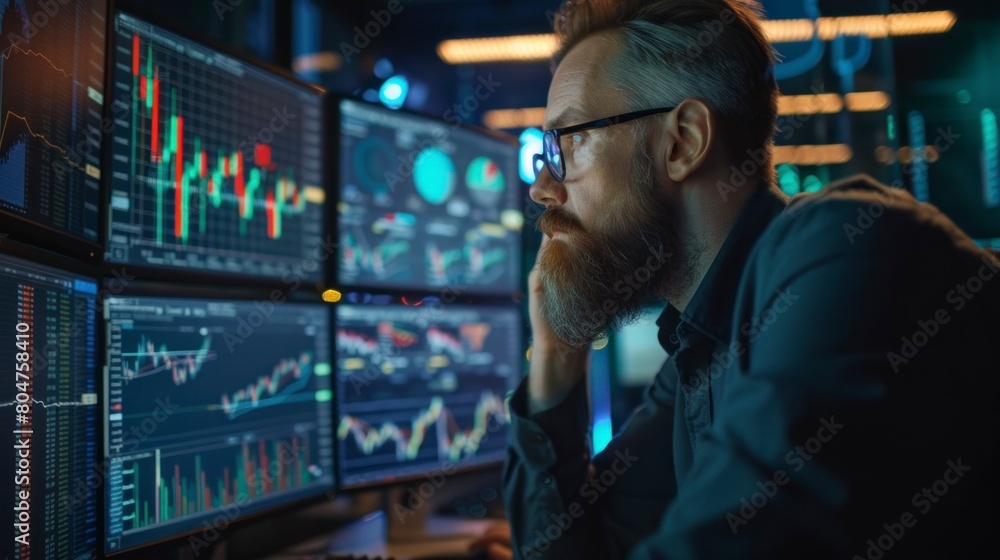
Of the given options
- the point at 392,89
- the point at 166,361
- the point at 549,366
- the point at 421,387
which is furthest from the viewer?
the point at 392,89

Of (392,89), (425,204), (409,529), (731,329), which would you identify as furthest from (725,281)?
(392,89)

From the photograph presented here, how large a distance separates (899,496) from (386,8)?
2812 mm

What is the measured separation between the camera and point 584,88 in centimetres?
123

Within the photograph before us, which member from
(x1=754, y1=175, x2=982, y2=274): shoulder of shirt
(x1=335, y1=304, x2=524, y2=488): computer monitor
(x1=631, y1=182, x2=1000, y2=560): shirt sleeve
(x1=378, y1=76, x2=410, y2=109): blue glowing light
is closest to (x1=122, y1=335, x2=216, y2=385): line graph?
(x1=335, y1=304, x2=524, y2=488): computer monitor

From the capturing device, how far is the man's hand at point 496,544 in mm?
1573

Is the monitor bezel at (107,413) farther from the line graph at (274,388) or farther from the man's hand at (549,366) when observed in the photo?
the man's hand at (549,366)

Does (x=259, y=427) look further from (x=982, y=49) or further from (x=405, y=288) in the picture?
(x=982, y=49)

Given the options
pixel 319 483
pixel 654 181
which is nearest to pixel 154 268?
pixel 319 483

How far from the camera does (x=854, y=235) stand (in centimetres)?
77

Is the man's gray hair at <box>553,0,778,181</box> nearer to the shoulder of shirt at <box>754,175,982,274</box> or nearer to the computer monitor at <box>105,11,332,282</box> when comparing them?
the shoulder of shirt at <box>754,175,982,274</box>

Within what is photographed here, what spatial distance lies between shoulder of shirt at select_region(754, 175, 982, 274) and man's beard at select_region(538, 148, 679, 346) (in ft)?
1.02

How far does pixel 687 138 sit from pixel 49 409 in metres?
0.95

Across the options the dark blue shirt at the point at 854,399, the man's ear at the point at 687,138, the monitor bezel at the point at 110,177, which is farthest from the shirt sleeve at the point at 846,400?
the monitor bezel at the point at 110,177

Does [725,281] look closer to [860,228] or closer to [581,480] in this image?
[860,228]
